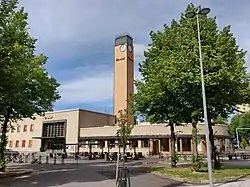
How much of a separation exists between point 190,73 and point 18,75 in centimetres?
1073

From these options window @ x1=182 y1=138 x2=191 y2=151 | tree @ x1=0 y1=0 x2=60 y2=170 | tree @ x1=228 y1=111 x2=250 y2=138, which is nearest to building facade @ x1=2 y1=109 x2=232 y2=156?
window @ x1=182 y1=138 x2=191 y2=151

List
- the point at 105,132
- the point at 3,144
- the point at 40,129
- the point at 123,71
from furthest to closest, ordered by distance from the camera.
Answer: the point at 123,71
the point at 40,129
the point at 105,132
the point at 3,144

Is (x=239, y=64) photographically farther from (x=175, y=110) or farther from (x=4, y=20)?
(x=4, y=20)

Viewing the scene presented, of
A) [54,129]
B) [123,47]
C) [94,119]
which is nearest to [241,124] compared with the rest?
[123,47]

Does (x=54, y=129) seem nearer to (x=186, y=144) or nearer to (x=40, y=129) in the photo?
(x=40, y=129)

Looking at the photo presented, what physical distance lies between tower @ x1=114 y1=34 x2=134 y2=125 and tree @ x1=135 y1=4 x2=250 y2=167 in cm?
4185

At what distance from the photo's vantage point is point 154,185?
53.4 feet

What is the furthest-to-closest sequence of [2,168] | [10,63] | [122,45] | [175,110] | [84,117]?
[122,45] → [84,117] → [175,110] → [2,168] → [10,63]

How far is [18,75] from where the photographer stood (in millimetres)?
17297

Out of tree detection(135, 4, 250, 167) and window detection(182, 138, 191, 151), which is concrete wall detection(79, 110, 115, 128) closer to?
window detection(182, 138, 191, 151)

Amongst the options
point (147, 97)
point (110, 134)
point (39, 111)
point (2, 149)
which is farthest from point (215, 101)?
point (110, 134)

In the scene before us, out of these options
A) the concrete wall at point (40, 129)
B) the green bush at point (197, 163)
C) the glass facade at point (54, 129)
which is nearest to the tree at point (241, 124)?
the concrete wall at point (40, 129)

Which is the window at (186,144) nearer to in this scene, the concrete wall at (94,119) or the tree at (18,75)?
the concrete wall at (94,119)

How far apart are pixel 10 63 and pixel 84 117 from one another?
46.7 meters
